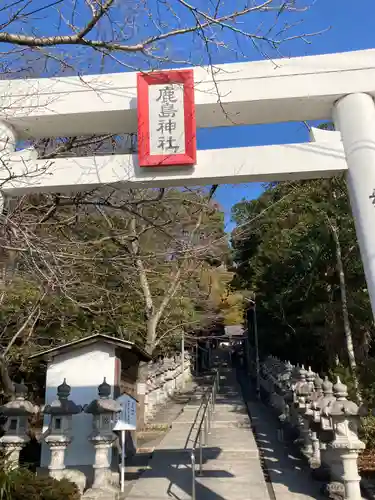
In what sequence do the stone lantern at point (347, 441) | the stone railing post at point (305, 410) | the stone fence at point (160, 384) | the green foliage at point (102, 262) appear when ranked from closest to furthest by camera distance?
the green foliage at point (102, 262) < the stone lantern at point (347, 441) < the stone railing post at point (305, 410) < the stone fence at point (160, 384)

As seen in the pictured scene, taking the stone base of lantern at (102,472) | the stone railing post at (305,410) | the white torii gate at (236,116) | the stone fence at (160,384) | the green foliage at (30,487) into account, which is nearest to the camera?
the white torii gate at (236,116)

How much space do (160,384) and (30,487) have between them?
14.8 m

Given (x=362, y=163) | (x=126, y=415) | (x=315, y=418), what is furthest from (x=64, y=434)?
(x=362, y=163)

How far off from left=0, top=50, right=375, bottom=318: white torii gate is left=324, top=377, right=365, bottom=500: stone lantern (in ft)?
7.77

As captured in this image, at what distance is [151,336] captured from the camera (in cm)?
1461

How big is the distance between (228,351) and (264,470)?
52494 mm

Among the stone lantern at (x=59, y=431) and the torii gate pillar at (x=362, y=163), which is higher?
the torii gate pillar at (x=362, y=163)

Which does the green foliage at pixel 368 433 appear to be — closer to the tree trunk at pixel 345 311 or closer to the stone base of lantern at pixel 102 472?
the tree trunk at pixel 345 311

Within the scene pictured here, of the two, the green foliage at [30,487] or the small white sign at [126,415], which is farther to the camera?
the small white sign at [126,415]

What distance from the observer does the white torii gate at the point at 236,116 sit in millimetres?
4957

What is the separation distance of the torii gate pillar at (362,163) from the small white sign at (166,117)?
178cm

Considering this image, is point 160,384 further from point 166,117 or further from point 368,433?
point 166,117

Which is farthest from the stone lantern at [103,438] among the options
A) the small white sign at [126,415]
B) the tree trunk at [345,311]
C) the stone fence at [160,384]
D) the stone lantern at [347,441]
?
the stone fence at [160,384]

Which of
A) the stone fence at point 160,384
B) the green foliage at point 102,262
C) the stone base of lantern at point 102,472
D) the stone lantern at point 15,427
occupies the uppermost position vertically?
the green foliage at point 102,262
